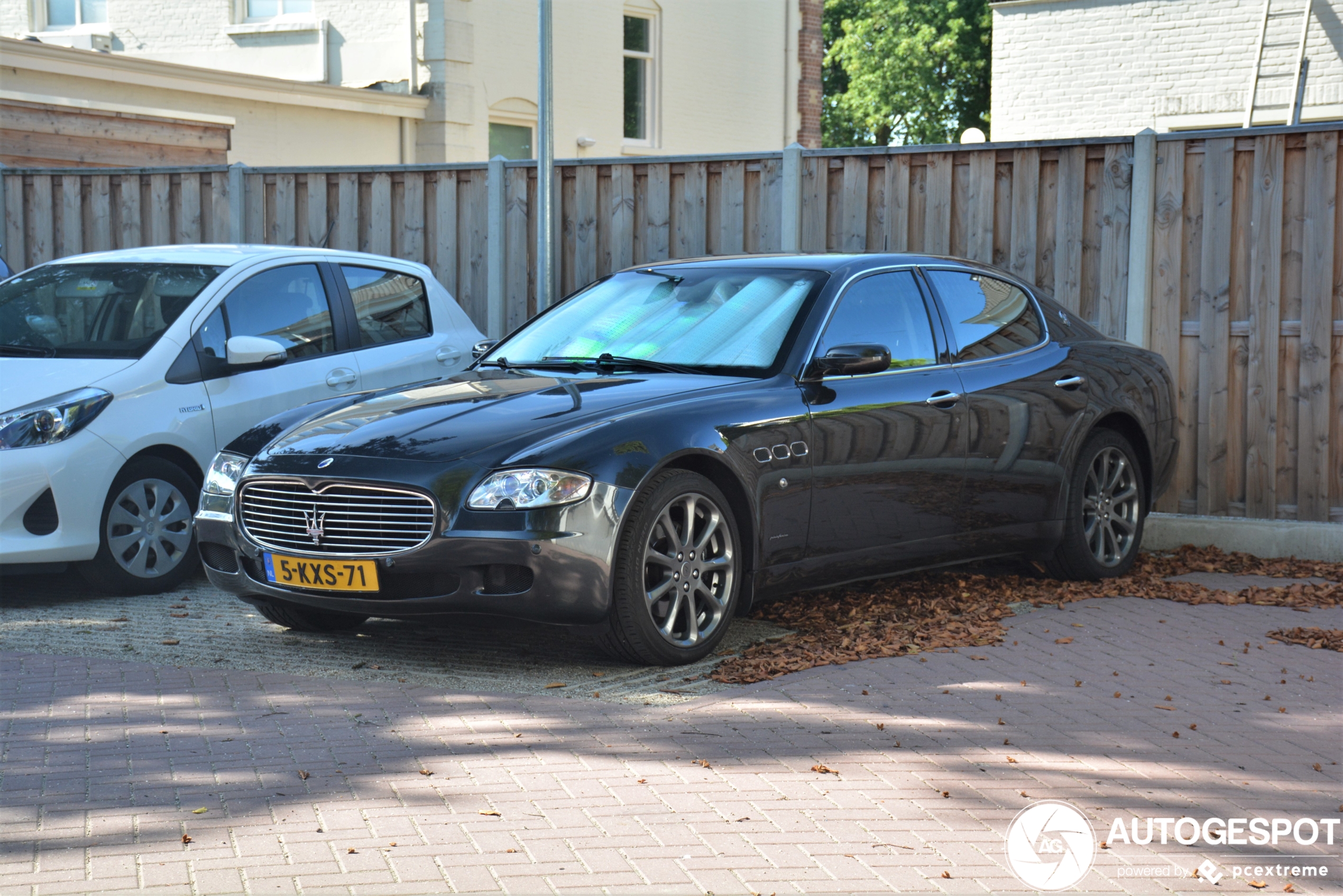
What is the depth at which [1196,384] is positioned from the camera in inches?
361

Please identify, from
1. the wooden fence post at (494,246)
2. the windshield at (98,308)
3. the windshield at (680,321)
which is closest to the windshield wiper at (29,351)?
the windshield at (98,308)

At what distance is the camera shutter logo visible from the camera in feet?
12.5

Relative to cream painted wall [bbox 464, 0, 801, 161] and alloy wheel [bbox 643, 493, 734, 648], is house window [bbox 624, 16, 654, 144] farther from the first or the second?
alloy wheel [bbox 643, 493, 734, 648]

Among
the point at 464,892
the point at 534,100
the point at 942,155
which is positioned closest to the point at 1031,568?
the point at 942,155

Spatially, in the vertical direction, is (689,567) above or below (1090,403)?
below

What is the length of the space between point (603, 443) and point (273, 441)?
4.89ft

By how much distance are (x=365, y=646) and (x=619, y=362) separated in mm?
1688

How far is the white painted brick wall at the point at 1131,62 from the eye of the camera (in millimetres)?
19109

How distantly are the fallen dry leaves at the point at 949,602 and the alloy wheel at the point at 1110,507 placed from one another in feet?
0.58

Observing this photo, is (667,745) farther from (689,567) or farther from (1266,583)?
(1266,583)

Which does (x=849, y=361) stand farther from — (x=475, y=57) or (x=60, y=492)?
(x=475, y=57)

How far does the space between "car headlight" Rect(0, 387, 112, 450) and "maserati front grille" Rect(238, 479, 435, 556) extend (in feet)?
5.12

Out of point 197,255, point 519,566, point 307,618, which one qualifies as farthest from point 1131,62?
point 519,566

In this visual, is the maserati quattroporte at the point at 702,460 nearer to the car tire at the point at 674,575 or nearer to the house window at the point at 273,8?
the car tire at the point at 674,575
